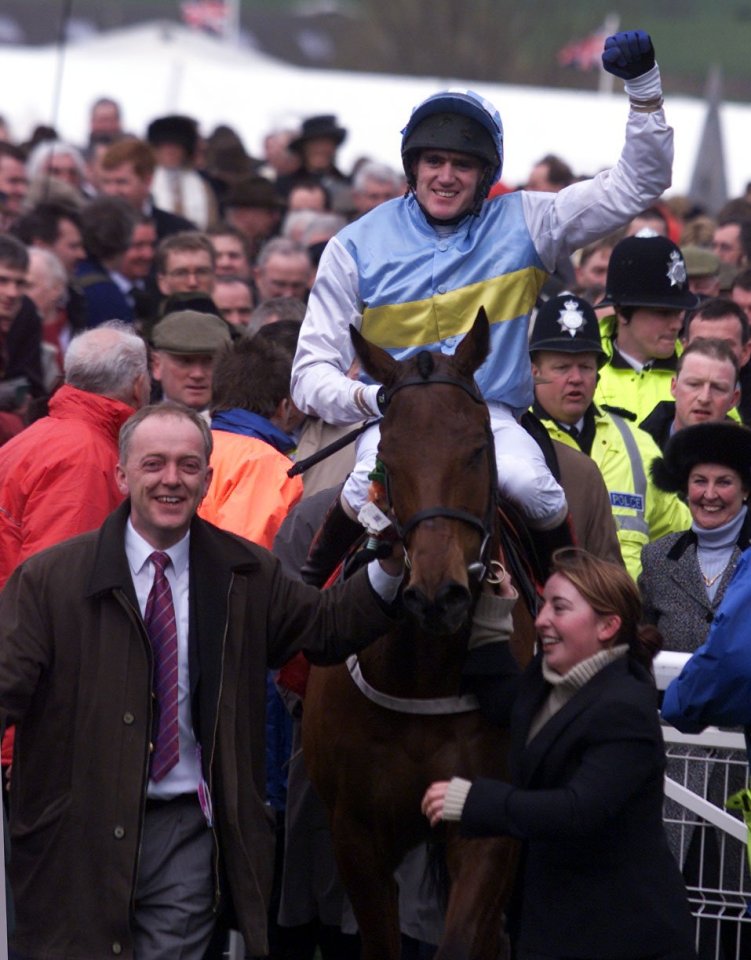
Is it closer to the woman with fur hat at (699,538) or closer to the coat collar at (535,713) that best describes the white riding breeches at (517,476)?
the coat collar at (535,713)

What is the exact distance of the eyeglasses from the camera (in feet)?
33.0

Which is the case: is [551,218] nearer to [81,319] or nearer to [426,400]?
[426,400]

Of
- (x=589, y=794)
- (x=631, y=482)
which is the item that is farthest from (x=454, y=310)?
(x=631, y=482)

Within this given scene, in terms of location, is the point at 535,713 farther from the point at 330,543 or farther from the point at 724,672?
the point at 330,543

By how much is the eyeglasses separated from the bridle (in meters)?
4.85

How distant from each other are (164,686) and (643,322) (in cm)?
379

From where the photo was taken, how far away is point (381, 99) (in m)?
22.5

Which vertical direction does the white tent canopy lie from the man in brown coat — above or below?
above

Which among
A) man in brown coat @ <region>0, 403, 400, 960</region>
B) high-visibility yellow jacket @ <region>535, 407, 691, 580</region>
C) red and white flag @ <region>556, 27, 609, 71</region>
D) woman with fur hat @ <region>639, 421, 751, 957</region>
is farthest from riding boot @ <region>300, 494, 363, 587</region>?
red and white flag @ <region>556, 27, 609, 71</region>

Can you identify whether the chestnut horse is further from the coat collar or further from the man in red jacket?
the man in red jacket

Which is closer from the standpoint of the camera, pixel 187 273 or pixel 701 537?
pixel 701 537

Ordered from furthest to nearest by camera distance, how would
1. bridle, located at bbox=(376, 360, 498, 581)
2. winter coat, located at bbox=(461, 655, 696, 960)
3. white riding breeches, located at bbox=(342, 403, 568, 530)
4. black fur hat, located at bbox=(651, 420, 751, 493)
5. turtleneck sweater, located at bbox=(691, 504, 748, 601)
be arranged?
1. turtleneck sweater, located at bbox=(691, 504, 748, 601)
2. black fur hat, located at bbox=(651, 420, 751, 493)
3. white riding breeches, located at bbox=(342, 403, 568, 530)
4. bridle, located at bbox=(376, 360, 498, 581)
5. winter coat, located at bbox=(461, 655, 696, 960)

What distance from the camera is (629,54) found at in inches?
219

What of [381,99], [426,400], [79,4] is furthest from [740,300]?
[79,4]
